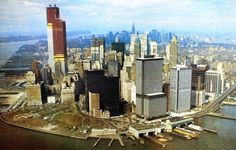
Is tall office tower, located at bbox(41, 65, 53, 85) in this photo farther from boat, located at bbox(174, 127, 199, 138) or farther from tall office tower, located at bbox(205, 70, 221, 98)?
tall office tower, located at bbox(205, 70, 221, 98)

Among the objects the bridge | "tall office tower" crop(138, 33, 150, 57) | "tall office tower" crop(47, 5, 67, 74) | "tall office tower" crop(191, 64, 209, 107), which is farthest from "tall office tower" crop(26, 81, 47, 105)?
"tall office tower" crop(191, 64, 209, 107)

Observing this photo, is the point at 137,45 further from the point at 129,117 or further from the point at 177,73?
the point at 129,117

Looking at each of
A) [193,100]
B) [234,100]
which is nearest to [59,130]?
[193,100]

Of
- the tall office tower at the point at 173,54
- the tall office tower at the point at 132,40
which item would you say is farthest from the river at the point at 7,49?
the tall office tower at the point at 173,54

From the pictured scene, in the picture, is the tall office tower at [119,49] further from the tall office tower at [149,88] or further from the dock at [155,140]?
the dock at [155,140]

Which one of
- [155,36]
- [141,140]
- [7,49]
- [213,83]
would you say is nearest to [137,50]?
[155,36]

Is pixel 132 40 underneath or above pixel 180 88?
above

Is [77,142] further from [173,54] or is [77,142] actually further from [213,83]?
[213,83]
